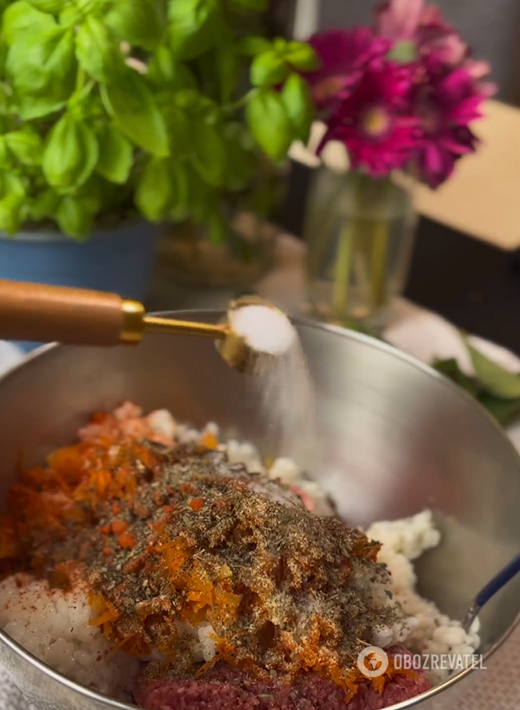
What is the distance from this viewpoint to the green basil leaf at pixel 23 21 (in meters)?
0.61

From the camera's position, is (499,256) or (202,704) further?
(499,256)

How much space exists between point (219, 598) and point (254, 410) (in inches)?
10.6

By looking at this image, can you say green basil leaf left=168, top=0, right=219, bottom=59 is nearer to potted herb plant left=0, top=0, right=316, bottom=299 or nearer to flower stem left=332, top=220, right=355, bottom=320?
potted herb plant left=0, top=0, right=316, bottom=299

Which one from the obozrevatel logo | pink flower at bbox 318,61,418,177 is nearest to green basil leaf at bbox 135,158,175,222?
pink flower at bbox 318,61,418,177

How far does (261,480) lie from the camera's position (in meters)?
0.61

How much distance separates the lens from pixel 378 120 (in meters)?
0.80

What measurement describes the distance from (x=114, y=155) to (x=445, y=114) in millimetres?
383

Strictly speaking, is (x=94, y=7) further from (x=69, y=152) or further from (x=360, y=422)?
(x=360, y=422)

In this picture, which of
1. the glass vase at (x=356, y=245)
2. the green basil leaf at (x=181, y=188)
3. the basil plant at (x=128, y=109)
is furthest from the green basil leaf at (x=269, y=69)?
the glass vase at (x=356, y=245)

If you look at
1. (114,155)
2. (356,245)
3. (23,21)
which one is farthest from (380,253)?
(23,21)

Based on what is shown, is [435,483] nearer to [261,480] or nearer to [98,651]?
[261,480]

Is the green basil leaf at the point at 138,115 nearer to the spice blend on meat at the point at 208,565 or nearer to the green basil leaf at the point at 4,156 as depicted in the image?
the green basil leaf at the point at 4,156

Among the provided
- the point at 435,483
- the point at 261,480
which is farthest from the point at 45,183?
the point at 435,483

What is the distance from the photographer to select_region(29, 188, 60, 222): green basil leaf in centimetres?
69
